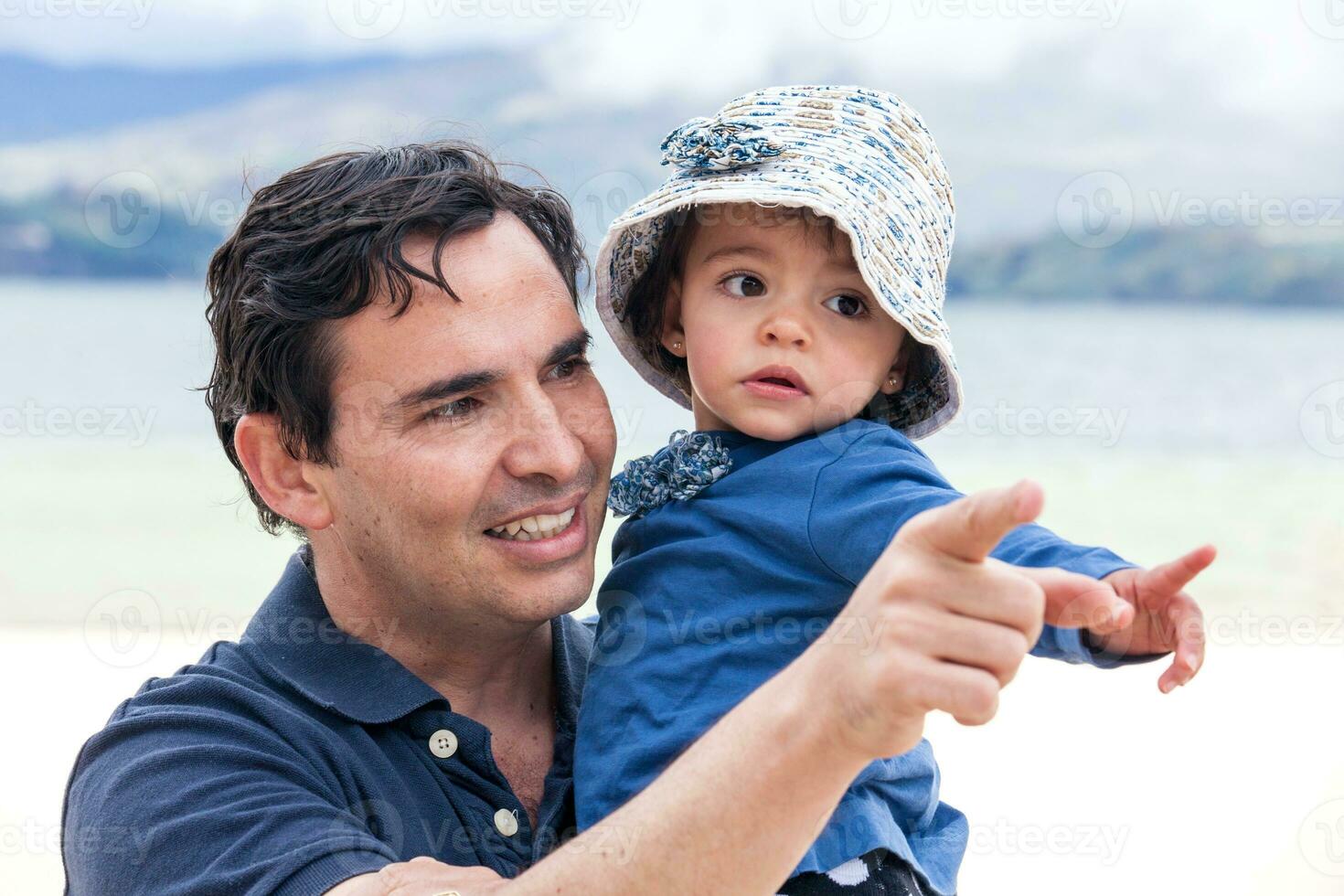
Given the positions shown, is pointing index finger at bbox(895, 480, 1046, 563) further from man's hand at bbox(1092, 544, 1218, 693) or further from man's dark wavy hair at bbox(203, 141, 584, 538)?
man's dark wavy hair at bbox(203, 141, 584, 538)

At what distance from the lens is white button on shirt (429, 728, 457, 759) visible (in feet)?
6.12

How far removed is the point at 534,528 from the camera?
6.37 feet

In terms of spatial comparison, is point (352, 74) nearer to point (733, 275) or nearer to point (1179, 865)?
point (1179, 865)

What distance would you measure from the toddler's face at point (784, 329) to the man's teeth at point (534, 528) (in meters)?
0.29

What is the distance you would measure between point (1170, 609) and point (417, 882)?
0.84m

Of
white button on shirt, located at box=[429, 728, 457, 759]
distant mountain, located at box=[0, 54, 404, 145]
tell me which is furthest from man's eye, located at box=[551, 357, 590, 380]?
distant mountain, located at box=[0, 54, 404, 145]

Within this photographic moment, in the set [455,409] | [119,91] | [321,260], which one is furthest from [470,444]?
[119,91]

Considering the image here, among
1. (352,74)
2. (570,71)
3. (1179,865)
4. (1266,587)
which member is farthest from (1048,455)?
(352,74)

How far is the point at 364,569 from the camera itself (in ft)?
6.74

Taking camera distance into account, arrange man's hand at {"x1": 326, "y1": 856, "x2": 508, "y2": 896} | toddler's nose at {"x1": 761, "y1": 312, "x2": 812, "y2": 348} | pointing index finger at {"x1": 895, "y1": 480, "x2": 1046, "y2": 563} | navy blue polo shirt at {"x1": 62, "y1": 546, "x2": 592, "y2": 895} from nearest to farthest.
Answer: pointing index finger at {"x1": 895, "y1": 480, "x2": 1046, "y2": 563}, man's hand at {"x1": 326, "y1": 856, "x2": 508, "y2": 896}, navy blue polo shirt at {"x1": 62, "y1": 546, "x2": 592, "y2": 895}, toddler's nose at {"x1": 761, "y1": 312, "x2": 812, "y2": 348}

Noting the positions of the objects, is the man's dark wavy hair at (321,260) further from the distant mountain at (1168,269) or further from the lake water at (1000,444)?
the distant mountain at (1168,269)

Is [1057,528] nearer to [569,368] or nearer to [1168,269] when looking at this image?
[569,368]

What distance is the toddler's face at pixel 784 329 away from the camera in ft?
5.81

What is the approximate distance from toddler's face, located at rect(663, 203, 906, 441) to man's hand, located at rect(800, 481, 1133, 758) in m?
0.59
